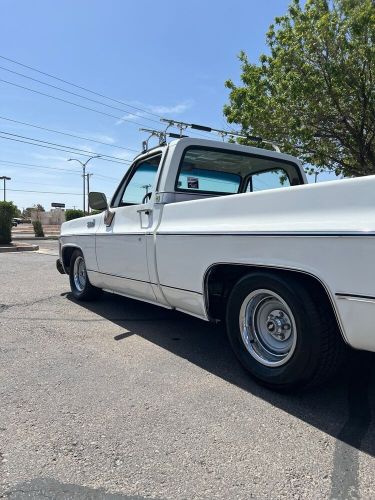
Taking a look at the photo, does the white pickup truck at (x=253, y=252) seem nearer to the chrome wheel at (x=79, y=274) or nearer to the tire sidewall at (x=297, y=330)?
the tire sidewall at (x=297, y=330)

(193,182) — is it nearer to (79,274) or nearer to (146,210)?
(146,210)

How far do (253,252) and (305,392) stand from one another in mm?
1084

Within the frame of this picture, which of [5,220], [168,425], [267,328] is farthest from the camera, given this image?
[5,220]

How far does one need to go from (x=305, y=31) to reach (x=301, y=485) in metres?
13.0

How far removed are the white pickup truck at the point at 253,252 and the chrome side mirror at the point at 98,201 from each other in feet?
0.09

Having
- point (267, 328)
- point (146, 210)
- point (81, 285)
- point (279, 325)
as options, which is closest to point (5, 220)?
point (81, 285)

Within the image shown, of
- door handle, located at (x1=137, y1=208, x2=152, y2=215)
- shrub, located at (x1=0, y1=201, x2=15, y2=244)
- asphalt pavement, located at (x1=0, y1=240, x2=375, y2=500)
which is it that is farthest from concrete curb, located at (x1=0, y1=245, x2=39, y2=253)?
door handle, located at (x1=137, y1=208, x2=152, y2=215)

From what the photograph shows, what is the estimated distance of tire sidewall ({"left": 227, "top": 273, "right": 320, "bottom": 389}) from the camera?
280 centimetres

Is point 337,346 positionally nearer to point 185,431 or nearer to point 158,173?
point 185,431

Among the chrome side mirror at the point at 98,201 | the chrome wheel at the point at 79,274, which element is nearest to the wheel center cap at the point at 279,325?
the chrome side mirror at the point at 98,201

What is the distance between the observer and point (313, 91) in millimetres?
12133

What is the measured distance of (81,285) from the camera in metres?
6.42

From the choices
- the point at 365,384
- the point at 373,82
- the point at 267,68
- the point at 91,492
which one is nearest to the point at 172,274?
the point at 365,384

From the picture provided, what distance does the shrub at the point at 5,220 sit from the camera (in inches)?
671
